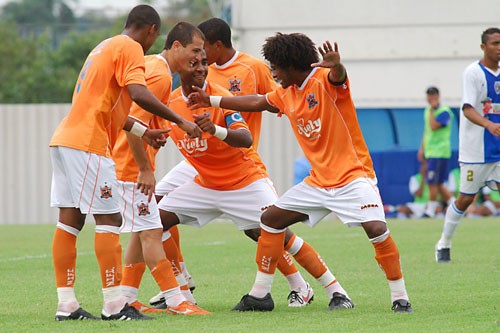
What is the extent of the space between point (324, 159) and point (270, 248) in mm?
787

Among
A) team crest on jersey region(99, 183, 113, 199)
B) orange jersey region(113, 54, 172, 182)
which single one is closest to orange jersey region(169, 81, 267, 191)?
orange jersey region(113, 54, 172, 182)

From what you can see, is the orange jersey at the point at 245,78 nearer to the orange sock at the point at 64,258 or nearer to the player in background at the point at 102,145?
the player in background at the point at 102,145

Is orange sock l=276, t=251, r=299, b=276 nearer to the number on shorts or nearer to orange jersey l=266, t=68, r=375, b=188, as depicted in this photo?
orange jersey l=266, t=68, r=375, b=188

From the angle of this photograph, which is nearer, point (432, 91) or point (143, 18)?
point (143, 18)

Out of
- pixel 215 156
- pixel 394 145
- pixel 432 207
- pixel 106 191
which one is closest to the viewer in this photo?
pixel 106 191

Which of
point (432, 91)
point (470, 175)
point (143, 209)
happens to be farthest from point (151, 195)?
point (432, 91)

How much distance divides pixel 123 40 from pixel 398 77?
21687 millimetres

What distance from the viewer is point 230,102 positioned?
8.38 meters

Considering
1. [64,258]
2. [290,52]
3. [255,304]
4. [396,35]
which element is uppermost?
[290,52]

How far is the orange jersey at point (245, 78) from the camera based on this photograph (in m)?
9.48

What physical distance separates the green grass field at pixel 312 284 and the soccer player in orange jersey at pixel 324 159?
495mm

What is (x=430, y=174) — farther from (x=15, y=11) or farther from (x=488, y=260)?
(x=15, y=11)

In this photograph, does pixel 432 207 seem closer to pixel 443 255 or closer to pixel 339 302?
pixel 443 255

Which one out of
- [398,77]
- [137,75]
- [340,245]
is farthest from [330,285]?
[398,77]
